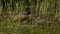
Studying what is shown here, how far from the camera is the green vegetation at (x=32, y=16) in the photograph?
13.7 feet

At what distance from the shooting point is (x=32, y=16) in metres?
5.21

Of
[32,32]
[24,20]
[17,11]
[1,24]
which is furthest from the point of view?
[17,11]

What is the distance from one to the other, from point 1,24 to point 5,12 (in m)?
0.96

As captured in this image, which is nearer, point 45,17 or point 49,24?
point 49,24

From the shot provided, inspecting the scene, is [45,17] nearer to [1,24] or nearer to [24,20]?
[24,20]

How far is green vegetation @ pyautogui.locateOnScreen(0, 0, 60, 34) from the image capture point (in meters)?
4.16

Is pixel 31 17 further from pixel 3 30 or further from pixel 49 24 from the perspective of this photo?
pixel 3 30

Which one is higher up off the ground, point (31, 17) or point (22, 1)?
point (22, 1)

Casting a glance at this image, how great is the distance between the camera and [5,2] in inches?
221

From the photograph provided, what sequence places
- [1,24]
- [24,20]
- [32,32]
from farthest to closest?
1. [24,20]
2. [1,24]
3. [32,32]

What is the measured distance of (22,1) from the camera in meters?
5.38

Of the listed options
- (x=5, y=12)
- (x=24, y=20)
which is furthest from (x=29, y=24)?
(x=5, y=12)

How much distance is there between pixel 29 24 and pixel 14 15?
70 centimetres

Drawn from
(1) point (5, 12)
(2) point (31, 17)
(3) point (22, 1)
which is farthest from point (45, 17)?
(1) point (5, 12)
